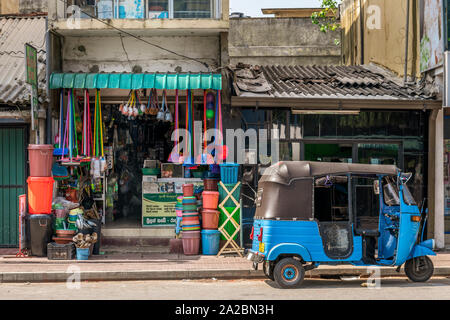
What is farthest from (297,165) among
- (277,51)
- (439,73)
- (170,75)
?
(277,51)

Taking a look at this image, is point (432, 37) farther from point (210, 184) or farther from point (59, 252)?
point (59, 252)

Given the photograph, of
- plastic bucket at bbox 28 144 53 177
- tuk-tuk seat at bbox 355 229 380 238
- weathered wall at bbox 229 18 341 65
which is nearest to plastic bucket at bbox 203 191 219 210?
plastic bucket at bbox 28 144 53 177

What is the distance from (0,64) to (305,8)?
17221 mm

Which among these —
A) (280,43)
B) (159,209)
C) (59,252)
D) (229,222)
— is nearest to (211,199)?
(229,222)

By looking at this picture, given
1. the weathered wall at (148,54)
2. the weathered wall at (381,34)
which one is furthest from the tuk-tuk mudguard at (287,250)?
the weathered wall at (381,34)

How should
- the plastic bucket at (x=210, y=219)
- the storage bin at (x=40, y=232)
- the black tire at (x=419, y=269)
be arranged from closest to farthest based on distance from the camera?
1. the black tire at (x=419, y=269)
2. the storage bin at (x=40, y=232)
3. the plastic bucket at (x=210, y=219)

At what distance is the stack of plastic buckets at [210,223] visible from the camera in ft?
45.4

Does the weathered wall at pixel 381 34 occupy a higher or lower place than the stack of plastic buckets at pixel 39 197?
higher

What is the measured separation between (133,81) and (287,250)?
5886mm

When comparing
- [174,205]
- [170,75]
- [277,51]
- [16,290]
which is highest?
[277,51]

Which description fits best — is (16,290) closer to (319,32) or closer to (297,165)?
(297,165)

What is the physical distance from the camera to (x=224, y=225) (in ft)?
45.4

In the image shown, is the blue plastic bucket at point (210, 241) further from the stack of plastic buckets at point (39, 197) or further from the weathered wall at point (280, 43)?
the weathered wall at point (280, 43)

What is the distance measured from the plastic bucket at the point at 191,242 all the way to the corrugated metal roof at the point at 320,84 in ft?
11.0
